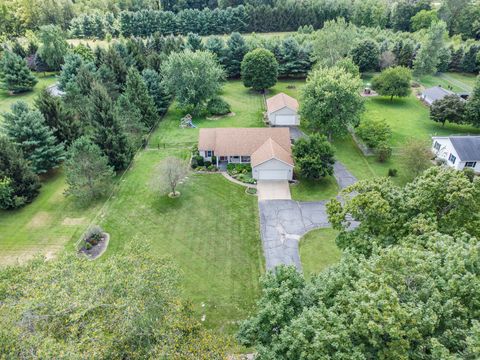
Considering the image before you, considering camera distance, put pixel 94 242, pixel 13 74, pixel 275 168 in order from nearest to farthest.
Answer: pixel 94 242 → pixel 275 168 → pixel 13 74

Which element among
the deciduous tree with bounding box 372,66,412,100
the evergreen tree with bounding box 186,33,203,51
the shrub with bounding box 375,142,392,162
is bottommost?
the shrub with bounding box 375,142,392,162

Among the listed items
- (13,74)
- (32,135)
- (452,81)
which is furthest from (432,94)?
(13,74)

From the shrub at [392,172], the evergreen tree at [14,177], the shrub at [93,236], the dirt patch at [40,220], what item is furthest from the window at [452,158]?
the evergreen tree at [14,177]

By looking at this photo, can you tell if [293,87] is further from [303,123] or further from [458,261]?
[458,261]

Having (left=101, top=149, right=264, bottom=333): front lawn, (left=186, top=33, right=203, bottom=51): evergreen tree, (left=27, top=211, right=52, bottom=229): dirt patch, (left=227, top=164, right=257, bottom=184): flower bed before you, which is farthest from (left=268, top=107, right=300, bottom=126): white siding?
(left=27, top=211, right=52, bottom=229): dirt patch

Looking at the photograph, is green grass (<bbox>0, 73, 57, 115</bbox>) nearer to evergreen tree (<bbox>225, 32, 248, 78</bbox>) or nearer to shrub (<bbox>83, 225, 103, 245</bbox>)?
evergreen tree (<bbox>225, 32, 248, 78</bbox>)

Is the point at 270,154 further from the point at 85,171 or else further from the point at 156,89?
the point at 156,89
